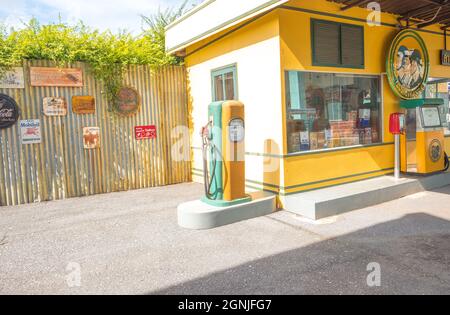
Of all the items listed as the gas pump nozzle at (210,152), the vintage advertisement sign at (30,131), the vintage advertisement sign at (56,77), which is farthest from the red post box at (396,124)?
the vintage advertisement sign at (30,131)

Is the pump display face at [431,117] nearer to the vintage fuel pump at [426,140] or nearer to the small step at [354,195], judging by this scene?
the vintage fuel pump at [426,140]

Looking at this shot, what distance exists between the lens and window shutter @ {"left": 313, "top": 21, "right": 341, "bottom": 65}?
6.32 meters

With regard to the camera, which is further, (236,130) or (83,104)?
(83,104)

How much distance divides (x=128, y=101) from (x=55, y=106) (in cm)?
155

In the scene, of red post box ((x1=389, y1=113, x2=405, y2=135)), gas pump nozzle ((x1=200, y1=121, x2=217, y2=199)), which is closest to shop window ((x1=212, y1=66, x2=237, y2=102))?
gas pump nozzle ((x1=200, y1=121, x2=217, y2=199))

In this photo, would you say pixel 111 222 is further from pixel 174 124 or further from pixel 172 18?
pixel 172 18

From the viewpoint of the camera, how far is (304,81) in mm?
6277

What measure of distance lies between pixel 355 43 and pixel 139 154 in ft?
17.3

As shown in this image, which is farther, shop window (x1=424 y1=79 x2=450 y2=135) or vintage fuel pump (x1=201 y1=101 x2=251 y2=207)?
shop window (x1=424 y1=79 x2=450 y2=135)

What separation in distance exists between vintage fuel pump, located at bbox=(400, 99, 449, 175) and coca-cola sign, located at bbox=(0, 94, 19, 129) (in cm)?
768

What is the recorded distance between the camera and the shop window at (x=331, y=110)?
6230 millimetres

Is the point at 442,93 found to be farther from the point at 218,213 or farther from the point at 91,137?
the point at 91,137

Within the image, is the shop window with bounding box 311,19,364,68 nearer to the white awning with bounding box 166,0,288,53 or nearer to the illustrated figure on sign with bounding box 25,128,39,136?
the white awning with bounding box 166,0,288,53

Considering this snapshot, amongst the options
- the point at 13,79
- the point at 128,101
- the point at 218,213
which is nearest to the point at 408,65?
the point at 218,213
